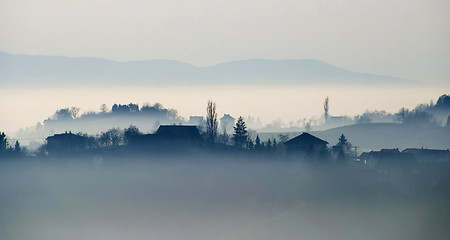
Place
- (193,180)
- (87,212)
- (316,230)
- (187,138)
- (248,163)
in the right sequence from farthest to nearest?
(187,138)
(248,163)
(193,180)
(87,212)
(316,230)

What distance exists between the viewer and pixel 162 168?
406 feet

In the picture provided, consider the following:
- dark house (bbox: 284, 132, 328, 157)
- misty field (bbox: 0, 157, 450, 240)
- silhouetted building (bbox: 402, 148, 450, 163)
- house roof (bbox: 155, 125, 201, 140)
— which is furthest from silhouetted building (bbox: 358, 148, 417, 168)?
house roof (bbox: 155, 125, 201, 140)

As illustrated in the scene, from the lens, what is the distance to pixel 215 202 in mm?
114375

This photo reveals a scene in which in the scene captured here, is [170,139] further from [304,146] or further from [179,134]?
[304,146]

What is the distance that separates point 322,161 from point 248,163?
12.4 m

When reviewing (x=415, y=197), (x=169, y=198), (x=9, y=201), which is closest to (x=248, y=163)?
(x=169, y=198)

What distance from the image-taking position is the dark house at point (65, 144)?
144 m

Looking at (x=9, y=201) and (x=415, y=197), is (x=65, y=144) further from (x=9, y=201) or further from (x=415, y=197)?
(x=415, y=197)

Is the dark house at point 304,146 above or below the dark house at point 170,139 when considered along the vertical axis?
below

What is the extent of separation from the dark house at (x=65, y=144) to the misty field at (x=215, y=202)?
15.5 metres

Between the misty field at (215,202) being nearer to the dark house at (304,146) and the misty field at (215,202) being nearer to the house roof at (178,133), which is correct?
Result: the dark house at (304,146)

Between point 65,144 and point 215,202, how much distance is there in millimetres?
Answer: 45988

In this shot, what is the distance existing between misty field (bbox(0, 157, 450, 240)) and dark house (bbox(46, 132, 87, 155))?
610 inches

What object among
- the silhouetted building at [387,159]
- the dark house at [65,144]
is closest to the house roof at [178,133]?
the dark house at [65,144]
